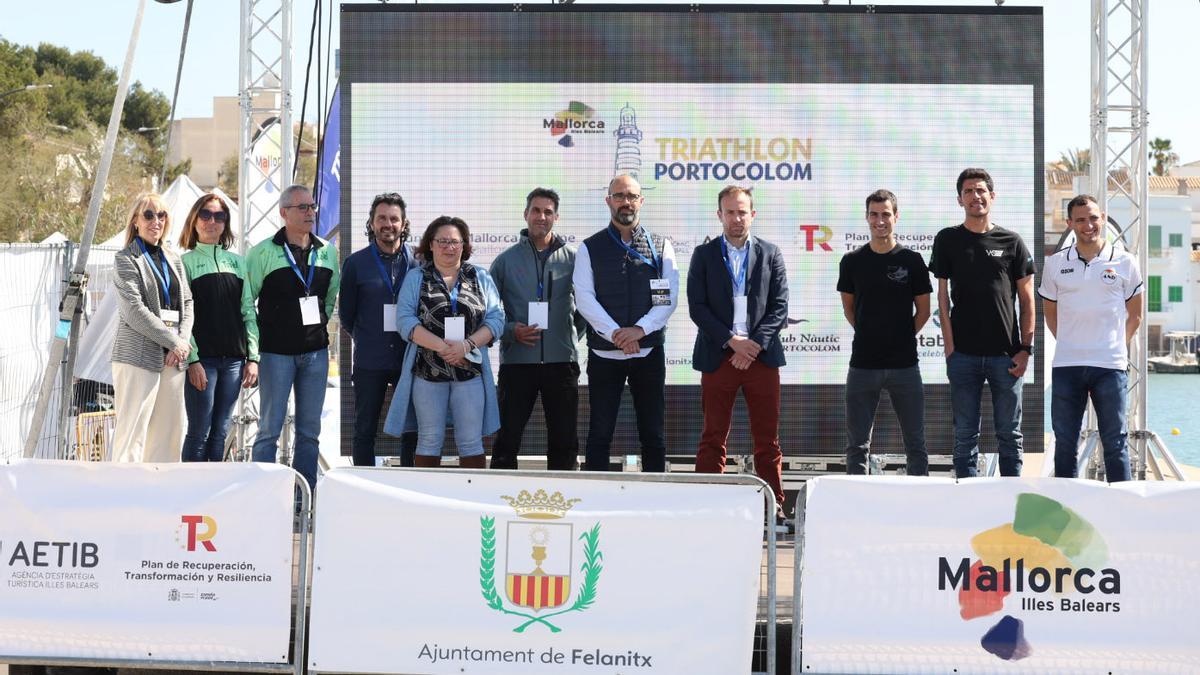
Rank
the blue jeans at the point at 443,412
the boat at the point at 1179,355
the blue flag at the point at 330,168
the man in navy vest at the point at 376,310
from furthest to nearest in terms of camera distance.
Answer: the boat at the point at 1179,355 < the blue flag at the point at 330,168 < the man in navy vest at the point at 376,310 < the blue jeans at the point at 443,412

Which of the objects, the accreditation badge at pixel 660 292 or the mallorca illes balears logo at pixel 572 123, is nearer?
the accreditation badge at pixel 660 292

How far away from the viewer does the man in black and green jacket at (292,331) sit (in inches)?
211

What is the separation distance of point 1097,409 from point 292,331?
12.1 feet

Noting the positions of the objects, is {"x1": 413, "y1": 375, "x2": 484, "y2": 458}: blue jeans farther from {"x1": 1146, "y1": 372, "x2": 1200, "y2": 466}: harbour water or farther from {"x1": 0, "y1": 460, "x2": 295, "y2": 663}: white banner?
{"x1": 1146, "y1": 372, "x2": 1200, "y2": 466}: harbour water

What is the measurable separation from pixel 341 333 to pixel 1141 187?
4.57 m

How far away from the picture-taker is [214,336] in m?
5.33

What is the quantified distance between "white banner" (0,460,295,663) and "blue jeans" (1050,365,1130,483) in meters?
3.44

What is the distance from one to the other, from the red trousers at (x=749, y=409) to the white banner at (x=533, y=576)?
154 cm

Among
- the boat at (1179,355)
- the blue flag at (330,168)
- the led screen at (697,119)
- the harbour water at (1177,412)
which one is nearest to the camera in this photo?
the led screen at (697,119)

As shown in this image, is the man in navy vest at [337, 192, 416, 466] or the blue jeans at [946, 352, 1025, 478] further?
the man in navy vest at [337, 192, 416, 466]

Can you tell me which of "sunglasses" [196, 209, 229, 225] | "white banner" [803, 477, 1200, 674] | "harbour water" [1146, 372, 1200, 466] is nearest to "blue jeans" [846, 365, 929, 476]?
"white banner" [803, 477, 1200, 674]

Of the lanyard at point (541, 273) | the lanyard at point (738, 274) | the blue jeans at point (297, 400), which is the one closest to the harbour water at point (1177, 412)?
the lanyard at point (738, 274)

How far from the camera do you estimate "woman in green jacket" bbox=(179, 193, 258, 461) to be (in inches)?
210

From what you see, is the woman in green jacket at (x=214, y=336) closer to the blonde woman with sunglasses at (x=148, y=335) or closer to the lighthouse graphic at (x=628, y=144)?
the blonde woman with sunglasses at (x=148, y=335)
